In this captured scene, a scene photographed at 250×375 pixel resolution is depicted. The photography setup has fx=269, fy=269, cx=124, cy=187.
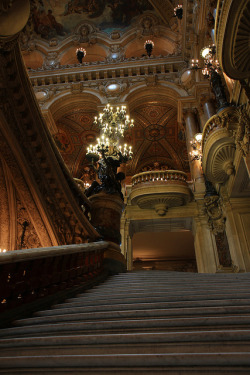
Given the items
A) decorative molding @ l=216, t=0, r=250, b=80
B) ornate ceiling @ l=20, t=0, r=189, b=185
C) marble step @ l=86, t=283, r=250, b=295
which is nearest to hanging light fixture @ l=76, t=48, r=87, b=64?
ornate ceiling @ l=20, t=0, r=189, b=185

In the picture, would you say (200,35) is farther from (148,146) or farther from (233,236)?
(233,236)

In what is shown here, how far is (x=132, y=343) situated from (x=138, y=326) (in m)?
0.22

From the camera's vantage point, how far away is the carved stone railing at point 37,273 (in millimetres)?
1990

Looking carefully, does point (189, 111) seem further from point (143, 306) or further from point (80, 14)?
point (143, 306)

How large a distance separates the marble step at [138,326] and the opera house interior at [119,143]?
0.28 m

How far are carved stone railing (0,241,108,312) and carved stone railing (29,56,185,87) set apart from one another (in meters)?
13.4

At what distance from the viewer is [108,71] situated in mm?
14781

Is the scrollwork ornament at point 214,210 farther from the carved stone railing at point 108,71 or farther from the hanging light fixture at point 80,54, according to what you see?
the hanging light fixture at point 80,54

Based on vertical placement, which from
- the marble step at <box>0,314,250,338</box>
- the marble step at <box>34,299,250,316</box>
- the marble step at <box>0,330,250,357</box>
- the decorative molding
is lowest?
the marble step at <box>0,330,250,357</box>

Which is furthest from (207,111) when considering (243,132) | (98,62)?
(98,62)

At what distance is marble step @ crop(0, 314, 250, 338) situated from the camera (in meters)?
1.68

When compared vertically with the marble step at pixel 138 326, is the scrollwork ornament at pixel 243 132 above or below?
above

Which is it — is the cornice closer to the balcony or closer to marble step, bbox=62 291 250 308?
marble step, bbox=62 291 250 308

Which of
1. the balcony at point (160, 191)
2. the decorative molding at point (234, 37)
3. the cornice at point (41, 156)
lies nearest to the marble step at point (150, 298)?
the cornice at point (41, 156)
